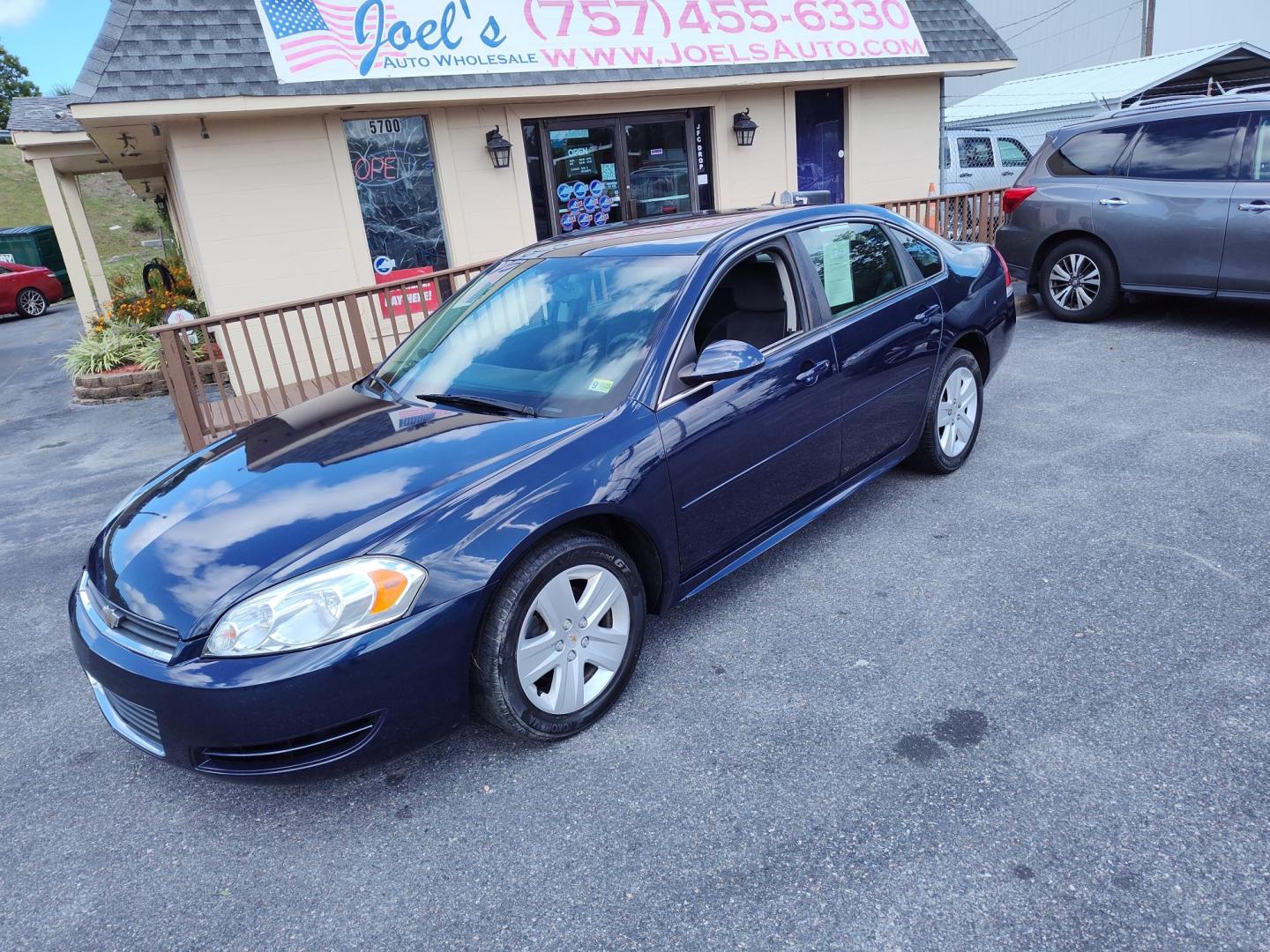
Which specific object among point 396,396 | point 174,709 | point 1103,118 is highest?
point 1103,118

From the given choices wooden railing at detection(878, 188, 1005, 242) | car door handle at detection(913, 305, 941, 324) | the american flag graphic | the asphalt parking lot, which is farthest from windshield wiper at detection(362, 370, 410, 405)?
wooden railing at detection(878, 188, 1005, 242)

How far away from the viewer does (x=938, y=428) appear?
4.57 metres

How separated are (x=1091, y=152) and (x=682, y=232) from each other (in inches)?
224

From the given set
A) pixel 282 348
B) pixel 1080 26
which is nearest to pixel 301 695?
pixel 282 348

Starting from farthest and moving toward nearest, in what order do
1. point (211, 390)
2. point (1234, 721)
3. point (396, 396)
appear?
point (211, 390)
point (396, 396)
point (1234, 721)

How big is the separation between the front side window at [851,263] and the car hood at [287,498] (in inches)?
61.6

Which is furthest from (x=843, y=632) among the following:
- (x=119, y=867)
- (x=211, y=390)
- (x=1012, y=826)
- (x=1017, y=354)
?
(x=211, y=390)

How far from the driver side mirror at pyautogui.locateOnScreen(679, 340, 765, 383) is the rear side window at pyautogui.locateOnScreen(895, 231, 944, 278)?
1726 millimetres

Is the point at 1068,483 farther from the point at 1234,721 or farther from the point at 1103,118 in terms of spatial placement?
the point at 1103,118

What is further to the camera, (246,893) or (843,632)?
(843,632)

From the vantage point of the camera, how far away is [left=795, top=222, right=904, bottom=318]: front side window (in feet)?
12.7

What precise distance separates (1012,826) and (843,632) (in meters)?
1.10

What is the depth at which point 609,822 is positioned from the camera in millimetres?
2486

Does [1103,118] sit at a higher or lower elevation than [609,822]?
higher
